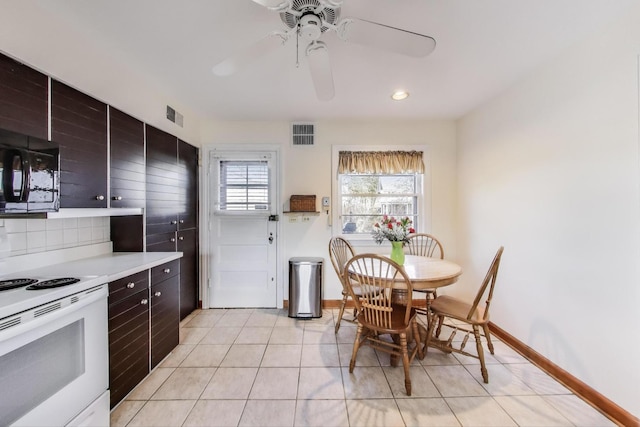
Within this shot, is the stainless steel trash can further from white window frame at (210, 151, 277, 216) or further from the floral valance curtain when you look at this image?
the floral valance curtain

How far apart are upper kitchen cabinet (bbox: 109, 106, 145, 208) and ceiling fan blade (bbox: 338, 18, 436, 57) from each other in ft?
6.09

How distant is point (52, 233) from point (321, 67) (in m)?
2.18

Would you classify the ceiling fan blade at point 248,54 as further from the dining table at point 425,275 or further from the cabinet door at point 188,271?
the cabinet door at point 188,271

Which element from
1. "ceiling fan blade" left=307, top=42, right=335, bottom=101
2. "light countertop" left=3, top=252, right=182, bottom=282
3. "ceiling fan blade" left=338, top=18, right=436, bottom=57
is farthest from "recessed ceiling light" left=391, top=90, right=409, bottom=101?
"light countertop" left=3, top=252, right=182, bottom=282

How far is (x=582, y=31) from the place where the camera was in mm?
1716

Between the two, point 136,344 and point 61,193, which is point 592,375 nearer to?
point 136,344

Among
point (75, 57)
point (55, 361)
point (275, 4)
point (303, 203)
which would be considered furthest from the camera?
point (303, 203)

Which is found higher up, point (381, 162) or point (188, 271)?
point (381, 162)

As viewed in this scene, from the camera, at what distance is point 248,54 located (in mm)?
1471

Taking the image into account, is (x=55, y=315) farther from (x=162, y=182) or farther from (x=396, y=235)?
(x=396, y=235)

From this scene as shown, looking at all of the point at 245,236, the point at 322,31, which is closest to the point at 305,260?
the point at 245,236

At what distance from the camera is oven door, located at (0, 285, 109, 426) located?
108 centimetres

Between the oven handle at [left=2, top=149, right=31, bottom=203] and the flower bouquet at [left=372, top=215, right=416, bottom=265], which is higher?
the oven handle at [left=2, top=149, right=31, bottom=203]

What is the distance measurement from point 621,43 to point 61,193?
3.56 metres
